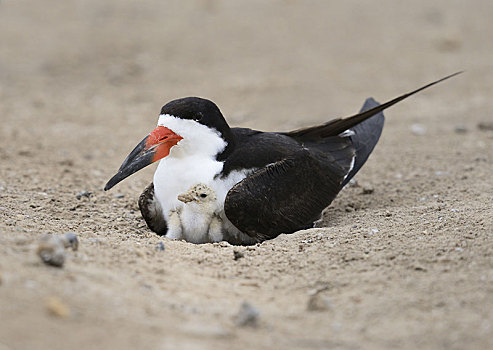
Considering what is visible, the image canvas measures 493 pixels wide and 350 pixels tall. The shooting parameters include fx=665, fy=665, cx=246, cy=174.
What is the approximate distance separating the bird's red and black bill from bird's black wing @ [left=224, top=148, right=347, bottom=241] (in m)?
0.55

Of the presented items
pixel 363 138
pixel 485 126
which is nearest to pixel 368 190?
pixel 363 138

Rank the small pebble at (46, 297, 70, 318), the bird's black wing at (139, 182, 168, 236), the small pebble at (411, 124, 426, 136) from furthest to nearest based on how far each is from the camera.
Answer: the small pebble at (411, 124, 426, 136) < the bird's black wing at (139, 182, 168, 236) < the small pebble at (46, 297, 70, 318)

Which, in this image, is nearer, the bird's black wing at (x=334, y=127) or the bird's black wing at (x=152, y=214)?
the bird's black wing at (x=152, y=214)

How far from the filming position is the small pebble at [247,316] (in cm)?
297

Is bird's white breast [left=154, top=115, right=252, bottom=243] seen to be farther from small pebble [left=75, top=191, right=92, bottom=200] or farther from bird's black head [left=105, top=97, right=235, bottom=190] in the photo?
small pebble [left=75, top=191, right=92, bottom=200]

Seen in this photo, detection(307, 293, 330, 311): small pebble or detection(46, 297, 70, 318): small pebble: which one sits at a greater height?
detection(46, 297, 70, 318): small pebble

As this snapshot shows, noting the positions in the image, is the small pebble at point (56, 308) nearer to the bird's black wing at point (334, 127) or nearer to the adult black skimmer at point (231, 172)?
the adult black skimmer at point (231, 172)

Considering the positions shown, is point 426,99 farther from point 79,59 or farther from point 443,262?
point 443,262

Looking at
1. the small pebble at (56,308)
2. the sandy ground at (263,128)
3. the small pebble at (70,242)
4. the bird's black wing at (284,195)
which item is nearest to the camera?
the small pebble at (56,308)

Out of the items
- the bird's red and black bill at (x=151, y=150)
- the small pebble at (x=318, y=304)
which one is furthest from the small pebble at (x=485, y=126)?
the small pebble at (x=318, y=304)

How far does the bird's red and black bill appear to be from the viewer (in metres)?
4.57

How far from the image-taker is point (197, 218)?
4.62 m

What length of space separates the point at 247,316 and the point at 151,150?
1.93 metres

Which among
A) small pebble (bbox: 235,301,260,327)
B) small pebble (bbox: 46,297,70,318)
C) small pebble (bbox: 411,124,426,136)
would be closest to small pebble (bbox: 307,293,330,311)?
small pebble (bbox: 235,301,260,327)
